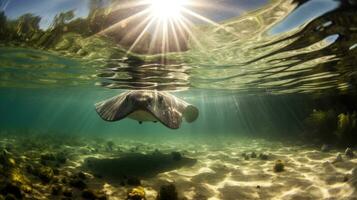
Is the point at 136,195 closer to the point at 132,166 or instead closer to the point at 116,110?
the point at 116,110

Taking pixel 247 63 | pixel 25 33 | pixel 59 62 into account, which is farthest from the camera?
pixel 59 62

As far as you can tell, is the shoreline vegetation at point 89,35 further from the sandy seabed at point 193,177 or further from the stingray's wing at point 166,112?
the sandy seabed at point 193,177

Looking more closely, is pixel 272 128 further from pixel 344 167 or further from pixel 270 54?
pixel 344 167

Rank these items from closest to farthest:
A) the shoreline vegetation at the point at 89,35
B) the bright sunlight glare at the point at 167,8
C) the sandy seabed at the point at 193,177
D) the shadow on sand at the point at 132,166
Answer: the sandy seabed at the point at 193,177
the bright sunlight glare at the point at 167,8
the shoreline vegetation at the point at 89,35
the shadow on sand at the point at 132,166

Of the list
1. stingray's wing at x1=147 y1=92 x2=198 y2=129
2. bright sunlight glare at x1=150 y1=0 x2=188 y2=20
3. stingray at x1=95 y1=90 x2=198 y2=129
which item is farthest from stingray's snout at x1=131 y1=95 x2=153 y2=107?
bright sunlight glare at x1=150 y1=0 x2=188 y2=20

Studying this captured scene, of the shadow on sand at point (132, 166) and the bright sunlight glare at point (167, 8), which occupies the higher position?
the bright sunlight glare at point (167, 8)

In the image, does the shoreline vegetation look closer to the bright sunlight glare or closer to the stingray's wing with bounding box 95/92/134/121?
the bright sunlight glare

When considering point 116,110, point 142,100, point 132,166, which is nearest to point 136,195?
point 142,100

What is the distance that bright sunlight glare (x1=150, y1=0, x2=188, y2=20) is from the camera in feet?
25.6

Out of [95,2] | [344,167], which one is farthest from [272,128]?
[95,2]

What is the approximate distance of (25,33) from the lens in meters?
10.6

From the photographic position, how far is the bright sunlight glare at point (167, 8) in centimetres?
779

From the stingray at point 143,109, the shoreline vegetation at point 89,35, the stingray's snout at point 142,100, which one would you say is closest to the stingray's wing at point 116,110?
the stingray at point 143,109

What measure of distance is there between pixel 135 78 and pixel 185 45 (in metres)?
7.80
